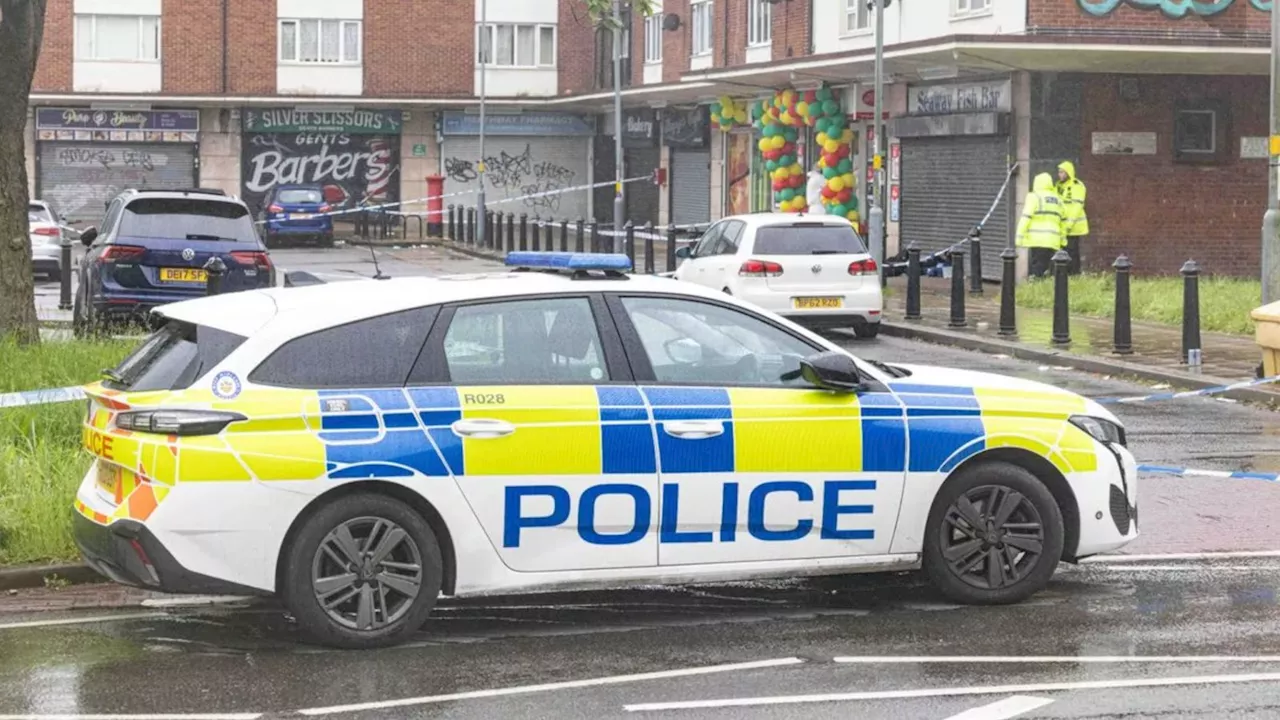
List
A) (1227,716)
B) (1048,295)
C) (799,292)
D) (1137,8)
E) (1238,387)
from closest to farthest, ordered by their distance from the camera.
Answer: (1227,716) < (1238,387) < (799,292) < (1048,295) < (1137,8)

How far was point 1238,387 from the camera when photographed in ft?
54.3

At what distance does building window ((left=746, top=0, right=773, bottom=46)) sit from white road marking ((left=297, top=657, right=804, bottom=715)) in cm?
3544

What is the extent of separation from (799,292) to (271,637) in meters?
14.9

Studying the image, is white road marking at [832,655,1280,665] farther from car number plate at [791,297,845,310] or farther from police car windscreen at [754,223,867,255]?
police car windscreen at [754,223,867,255]

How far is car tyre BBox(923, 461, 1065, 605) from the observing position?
8305mm

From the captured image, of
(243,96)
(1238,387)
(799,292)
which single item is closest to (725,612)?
(1238,387)

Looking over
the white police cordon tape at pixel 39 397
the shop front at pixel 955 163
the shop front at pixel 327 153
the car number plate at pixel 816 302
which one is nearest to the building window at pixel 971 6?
the shop front at pixel 955 163

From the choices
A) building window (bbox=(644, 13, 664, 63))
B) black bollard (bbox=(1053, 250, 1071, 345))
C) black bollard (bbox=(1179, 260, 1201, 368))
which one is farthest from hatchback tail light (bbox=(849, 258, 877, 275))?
building window (bbox=(644, 13, 664, 63))

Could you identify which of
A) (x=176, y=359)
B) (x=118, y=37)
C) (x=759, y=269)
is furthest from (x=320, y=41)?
(x=176, y=359)

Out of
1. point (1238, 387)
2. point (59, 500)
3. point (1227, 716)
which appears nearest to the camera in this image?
point (1227, 716)

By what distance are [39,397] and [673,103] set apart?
39.2m

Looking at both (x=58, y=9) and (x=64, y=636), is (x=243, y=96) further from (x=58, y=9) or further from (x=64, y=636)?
(x=64, y=636)

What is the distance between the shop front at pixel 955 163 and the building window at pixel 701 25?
11.7 m

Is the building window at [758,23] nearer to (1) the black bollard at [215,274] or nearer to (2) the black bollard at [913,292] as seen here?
(2) the black bollard at [913,292]
